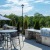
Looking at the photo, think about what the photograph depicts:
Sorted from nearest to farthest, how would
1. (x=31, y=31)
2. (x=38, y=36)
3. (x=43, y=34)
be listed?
(x=43, y=34) < (x=38, y=36) < (x=31, y=31)

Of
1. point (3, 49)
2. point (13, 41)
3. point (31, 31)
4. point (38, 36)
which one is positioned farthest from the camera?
point (31, 31)

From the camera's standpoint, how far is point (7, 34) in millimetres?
10031

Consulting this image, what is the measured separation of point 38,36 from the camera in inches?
462

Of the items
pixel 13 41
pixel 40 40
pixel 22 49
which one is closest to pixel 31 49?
pixel 22 49

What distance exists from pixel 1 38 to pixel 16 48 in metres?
2.76

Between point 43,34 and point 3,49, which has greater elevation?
point 43,34

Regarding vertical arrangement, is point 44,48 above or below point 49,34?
below

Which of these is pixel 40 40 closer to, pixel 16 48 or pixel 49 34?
pixel 49 34

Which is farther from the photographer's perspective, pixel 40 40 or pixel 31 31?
pixel 31 31

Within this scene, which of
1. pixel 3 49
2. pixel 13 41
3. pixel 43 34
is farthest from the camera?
pixel 43 34

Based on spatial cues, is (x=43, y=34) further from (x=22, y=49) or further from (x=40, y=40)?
(x=22, y=49)

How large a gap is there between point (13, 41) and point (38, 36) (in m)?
2.56

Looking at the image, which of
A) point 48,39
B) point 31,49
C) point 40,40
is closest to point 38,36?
point 40,40

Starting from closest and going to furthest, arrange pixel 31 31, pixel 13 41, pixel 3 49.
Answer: pixel 3 49, pixel 13 41, pixel 31 31
